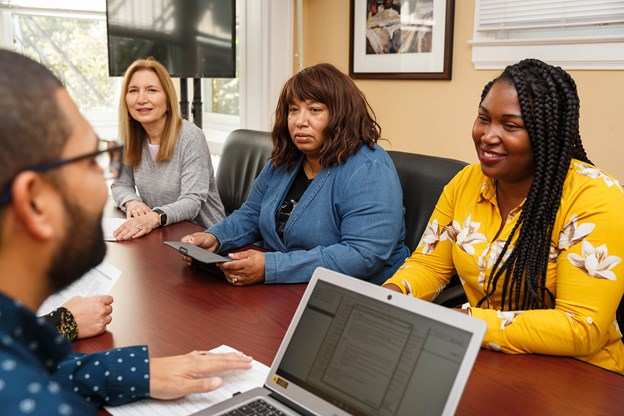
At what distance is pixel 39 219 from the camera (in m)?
0.57

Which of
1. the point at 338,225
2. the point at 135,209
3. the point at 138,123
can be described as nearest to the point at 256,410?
the point at 338,225

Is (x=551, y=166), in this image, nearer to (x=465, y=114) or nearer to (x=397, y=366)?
(x=397, y=366)

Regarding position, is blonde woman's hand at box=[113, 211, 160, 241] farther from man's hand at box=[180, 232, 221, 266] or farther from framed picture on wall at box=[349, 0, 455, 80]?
framed picture on wall at box=[349, 0, 455, 80]

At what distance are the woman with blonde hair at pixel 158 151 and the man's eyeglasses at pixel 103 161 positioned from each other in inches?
64.6

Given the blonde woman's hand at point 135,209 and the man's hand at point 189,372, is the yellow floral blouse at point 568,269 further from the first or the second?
the blonde woman's hand at point 135,209

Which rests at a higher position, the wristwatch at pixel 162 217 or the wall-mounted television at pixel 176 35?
the wall-mounted television at pixel 176 35

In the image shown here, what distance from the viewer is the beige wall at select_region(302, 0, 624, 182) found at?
7.65 ft

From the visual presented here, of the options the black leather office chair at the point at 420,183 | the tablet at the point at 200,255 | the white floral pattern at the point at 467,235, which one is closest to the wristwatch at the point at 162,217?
the tablet at the point at 200,255

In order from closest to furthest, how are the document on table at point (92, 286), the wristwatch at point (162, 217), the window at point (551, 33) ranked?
the document on table at point (92, 286) < the wristwatch at point (162, 217) < the window at point (551, 33)

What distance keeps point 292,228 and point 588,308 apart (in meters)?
0.89

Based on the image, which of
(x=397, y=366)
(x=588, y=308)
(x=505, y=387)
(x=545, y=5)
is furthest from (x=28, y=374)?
(x=545, y=5)

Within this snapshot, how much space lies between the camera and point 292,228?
5.95 ft

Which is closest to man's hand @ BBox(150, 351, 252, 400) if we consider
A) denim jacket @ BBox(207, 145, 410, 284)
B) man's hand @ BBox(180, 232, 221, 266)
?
denim jacket @ BBox(207, 145, 410, 284)

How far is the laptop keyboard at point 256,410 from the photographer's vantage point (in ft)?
3.00
